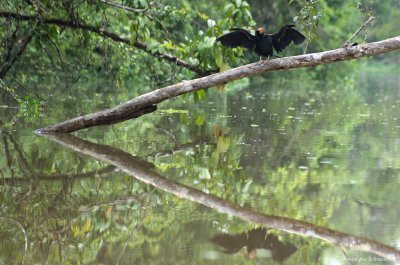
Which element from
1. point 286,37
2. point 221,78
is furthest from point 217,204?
point 286,37

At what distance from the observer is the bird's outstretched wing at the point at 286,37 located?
690 cm

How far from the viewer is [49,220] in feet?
14.1

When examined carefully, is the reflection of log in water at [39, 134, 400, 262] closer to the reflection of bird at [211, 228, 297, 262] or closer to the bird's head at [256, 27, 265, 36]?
the reflection of bird at [211, 228, 297, 262]

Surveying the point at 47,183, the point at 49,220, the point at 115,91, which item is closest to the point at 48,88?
the point at 115,91

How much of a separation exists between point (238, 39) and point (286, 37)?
49 centimetres

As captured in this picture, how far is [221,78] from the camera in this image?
23.3 feet

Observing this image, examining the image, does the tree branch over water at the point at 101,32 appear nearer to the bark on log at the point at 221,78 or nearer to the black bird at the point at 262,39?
the bark on log at the point at 221,78

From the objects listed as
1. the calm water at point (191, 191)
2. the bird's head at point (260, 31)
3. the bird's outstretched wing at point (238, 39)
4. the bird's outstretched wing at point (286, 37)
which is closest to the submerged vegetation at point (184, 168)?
the calm water at point (191, 191)

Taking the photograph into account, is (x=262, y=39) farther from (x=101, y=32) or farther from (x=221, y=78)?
(x=101, y=32)

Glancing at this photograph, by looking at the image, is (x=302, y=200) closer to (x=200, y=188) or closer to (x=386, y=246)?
(x=200, y=188)

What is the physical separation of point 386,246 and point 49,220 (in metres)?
2.02

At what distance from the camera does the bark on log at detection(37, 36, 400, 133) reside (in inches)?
251

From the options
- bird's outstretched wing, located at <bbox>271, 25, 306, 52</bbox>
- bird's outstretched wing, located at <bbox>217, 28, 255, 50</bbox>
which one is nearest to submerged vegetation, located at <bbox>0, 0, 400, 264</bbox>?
bird's outstretched wing, located at <bbox>271, 25, 306, 52</bbox>

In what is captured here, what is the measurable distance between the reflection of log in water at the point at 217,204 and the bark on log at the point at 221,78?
1.63 ft
